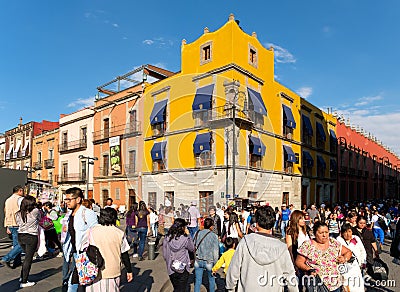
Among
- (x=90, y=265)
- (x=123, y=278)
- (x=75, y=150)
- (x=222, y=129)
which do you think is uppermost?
(x=222, y=129)

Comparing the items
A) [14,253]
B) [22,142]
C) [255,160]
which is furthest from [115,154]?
[22,142]

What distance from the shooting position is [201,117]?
774 inches

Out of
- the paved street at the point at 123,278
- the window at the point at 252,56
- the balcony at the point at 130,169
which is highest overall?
the window at the point at 252,56

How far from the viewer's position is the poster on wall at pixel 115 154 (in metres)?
25.9

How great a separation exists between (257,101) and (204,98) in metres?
3.25

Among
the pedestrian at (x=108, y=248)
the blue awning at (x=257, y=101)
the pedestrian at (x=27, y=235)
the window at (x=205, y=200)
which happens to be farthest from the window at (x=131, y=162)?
the pedestrian at (x=108, y=248)

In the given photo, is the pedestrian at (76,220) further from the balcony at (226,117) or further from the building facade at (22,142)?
the building facade at (22,142)

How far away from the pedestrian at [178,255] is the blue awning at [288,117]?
19.8 meters

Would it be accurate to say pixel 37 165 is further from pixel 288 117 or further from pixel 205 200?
pixel 288 117

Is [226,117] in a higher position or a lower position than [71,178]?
higher

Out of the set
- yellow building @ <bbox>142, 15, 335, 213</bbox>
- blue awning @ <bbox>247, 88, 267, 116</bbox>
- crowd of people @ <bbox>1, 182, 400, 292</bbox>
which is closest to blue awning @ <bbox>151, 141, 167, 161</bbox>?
yellow building @ <bbox>142, 15, 335, 213</bbox>

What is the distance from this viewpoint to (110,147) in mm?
26828

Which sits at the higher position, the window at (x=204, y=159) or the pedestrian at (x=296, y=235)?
the window at (x=204, y=159)

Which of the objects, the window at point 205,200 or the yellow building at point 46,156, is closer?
the window at point 205,200
